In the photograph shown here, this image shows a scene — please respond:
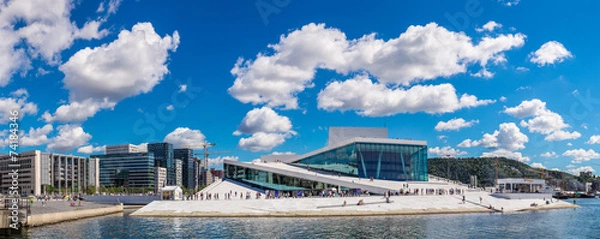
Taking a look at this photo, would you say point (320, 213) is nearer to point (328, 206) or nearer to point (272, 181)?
point (328, 206)

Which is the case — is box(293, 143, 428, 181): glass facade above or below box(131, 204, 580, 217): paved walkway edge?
above

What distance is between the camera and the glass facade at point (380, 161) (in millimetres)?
80875

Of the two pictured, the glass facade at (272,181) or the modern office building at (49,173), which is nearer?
the glass facade at (272,181)

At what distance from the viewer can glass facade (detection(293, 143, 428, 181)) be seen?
8088cm

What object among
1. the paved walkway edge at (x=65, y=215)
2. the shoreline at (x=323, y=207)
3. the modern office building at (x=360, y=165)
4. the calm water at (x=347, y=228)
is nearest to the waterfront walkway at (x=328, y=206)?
the shoreline at (x=323, y=207)

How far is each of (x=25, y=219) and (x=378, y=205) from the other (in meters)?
34.5

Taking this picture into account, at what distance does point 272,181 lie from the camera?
76688 millimetres

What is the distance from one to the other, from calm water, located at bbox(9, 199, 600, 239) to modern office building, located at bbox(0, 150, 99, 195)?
11335cm

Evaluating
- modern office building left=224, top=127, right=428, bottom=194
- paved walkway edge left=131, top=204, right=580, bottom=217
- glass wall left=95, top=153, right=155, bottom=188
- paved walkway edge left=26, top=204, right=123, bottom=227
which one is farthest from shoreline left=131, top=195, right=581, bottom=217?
glass wall left=95, top=153, right=155, bottom=188

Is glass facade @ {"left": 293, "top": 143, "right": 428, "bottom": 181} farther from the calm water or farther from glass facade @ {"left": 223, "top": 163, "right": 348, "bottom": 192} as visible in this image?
the calm water

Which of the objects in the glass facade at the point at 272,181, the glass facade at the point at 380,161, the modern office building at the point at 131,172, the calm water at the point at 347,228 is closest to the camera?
the calm water at the point at 347,228

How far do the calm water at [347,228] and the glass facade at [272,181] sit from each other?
74.8 feet

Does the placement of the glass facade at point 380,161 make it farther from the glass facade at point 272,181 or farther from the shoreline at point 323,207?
the shoreline at point 323,207

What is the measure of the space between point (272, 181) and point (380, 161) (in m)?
17.6
